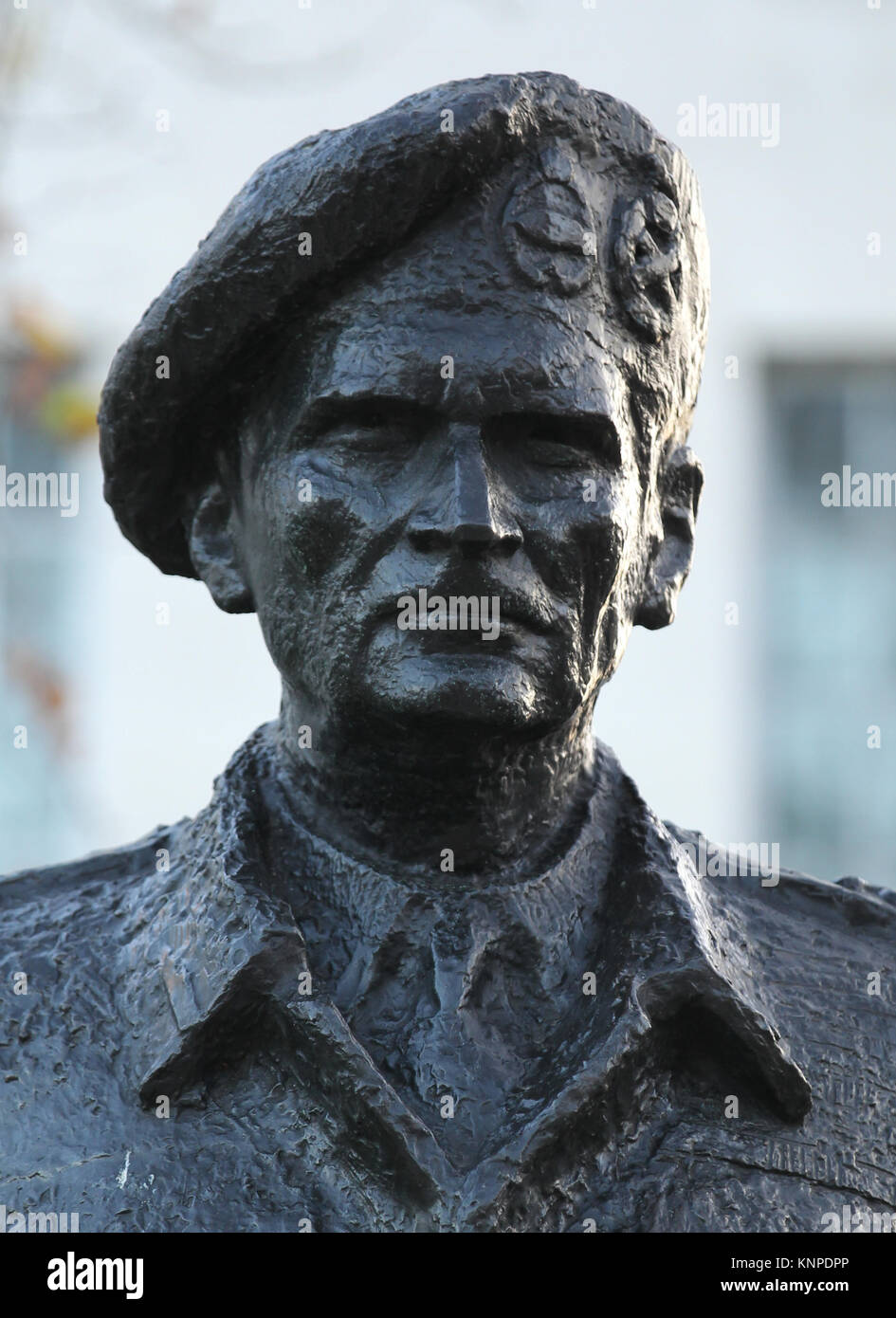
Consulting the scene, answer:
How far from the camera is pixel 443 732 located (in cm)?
319

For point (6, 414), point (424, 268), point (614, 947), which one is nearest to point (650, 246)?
point (424, 268)

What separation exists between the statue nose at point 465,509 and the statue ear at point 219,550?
43 cm

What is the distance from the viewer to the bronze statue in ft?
10.1

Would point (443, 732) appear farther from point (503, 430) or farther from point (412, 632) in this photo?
point (503, 430)

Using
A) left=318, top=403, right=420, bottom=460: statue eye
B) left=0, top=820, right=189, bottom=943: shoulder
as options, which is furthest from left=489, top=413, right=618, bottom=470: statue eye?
left=0, top=820, right=189, bottom=943: shoulder

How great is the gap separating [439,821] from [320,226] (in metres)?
0.84

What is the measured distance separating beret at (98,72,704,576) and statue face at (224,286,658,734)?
0.08m

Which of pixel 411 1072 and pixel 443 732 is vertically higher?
pixel 443 732

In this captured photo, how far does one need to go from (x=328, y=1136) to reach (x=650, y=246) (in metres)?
1.30

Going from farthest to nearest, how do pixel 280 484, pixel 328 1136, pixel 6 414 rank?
pixel 6 414
pixel 280 484
pixel 328 1136

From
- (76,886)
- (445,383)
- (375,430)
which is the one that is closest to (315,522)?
(375,430)

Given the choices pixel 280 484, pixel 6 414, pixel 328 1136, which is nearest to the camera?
pixel 328 1136

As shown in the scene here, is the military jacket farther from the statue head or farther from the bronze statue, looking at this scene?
the statue head

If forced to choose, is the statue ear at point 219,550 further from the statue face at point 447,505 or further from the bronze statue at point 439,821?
the statue face at point 447,505
